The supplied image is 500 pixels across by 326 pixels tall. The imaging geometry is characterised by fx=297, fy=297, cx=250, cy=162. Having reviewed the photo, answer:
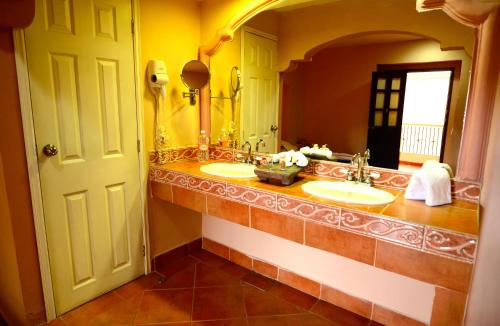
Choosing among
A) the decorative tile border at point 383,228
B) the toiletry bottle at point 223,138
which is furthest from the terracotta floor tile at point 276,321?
the toiletry bottle at point 223,138

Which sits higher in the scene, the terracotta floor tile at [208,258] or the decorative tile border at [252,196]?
the decorative tile border at [252,196]

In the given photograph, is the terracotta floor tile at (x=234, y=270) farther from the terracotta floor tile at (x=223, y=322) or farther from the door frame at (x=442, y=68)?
the door frame at (x=442, y=68)

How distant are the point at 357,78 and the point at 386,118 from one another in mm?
302

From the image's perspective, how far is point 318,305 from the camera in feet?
6.66

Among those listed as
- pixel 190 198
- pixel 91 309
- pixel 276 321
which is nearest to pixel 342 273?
pixel 276 321

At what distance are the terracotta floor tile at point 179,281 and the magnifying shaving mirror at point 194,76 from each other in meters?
1.40

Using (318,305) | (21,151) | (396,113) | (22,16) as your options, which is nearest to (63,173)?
(21,151)

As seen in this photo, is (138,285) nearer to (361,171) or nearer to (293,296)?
(293,296)

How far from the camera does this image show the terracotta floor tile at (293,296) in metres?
2.05

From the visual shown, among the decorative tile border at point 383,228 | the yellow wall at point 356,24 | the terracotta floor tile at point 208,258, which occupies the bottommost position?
the terracotta floor tile at point 208,258

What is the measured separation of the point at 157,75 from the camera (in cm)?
213

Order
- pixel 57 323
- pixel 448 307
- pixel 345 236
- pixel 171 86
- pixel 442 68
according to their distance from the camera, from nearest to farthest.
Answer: pixel 448 307
pixel 345 236
pixel 442 68
pixel 57 323
pixel 171 86

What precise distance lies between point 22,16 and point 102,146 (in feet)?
2.65

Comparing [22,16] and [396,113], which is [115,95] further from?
[396,113]
